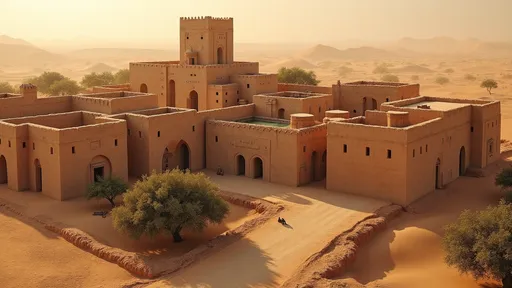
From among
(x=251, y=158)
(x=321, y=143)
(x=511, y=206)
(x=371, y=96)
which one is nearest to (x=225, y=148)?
(x=251, y=158)

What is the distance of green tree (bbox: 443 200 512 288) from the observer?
18703 millimetres

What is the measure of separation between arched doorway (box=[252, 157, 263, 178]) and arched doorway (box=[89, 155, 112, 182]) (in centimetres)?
753

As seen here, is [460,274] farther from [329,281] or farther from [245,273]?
[245,273]

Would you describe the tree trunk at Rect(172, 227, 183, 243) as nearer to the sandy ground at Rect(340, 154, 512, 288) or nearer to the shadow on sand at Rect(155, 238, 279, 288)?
the shadow on sand at Rect(155, 238, 279, 288)

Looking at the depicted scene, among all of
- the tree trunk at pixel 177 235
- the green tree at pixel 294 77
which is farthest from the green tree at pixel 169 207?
the green tree at pixel 294 77

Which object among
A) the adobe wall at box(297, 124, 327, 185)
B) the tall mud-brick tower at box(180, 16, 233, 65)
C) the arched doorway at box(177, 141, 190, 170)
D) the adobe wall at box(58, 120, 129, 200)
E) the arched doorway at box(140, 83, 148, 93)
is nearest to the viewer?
the adobe wall at box(58, 120, 129, 200)

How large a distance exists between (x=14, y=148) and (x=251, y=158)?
1173 cm

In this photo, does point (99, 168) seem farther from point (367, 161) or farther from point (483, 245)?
point (483, 245)

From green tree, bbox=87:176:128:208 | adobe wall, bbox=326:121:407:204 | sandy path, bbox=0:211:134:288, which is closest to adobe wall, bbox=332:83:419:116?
adobe wall, bbox=326:121:407:204

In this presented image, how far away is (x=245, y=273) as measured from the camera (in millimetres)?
20234

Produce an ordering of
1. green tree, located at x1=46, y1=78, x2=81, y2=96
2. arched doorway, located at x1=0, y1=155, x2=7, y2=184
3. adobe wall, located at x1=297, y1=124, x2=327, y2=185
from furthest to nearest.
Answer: green tree, located at x1=46, y1=78, x2=81, y2=96 < arched doorway, located at x1=0, y1=155, x2=7, y2=184 < adobe wall, located at x1=297, y1=124, x2=327, y2=185

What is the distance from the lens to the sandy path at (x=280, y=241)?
1997 cm

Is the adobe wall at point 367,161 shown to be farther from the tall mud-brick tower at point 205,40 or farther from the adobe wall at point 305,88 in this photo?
the tall mud-brick tower at point 205,40

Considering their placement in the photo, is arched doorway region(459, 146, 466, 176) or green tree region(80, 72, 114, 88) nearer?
arched doorway region(459, 146, 466, 176)
